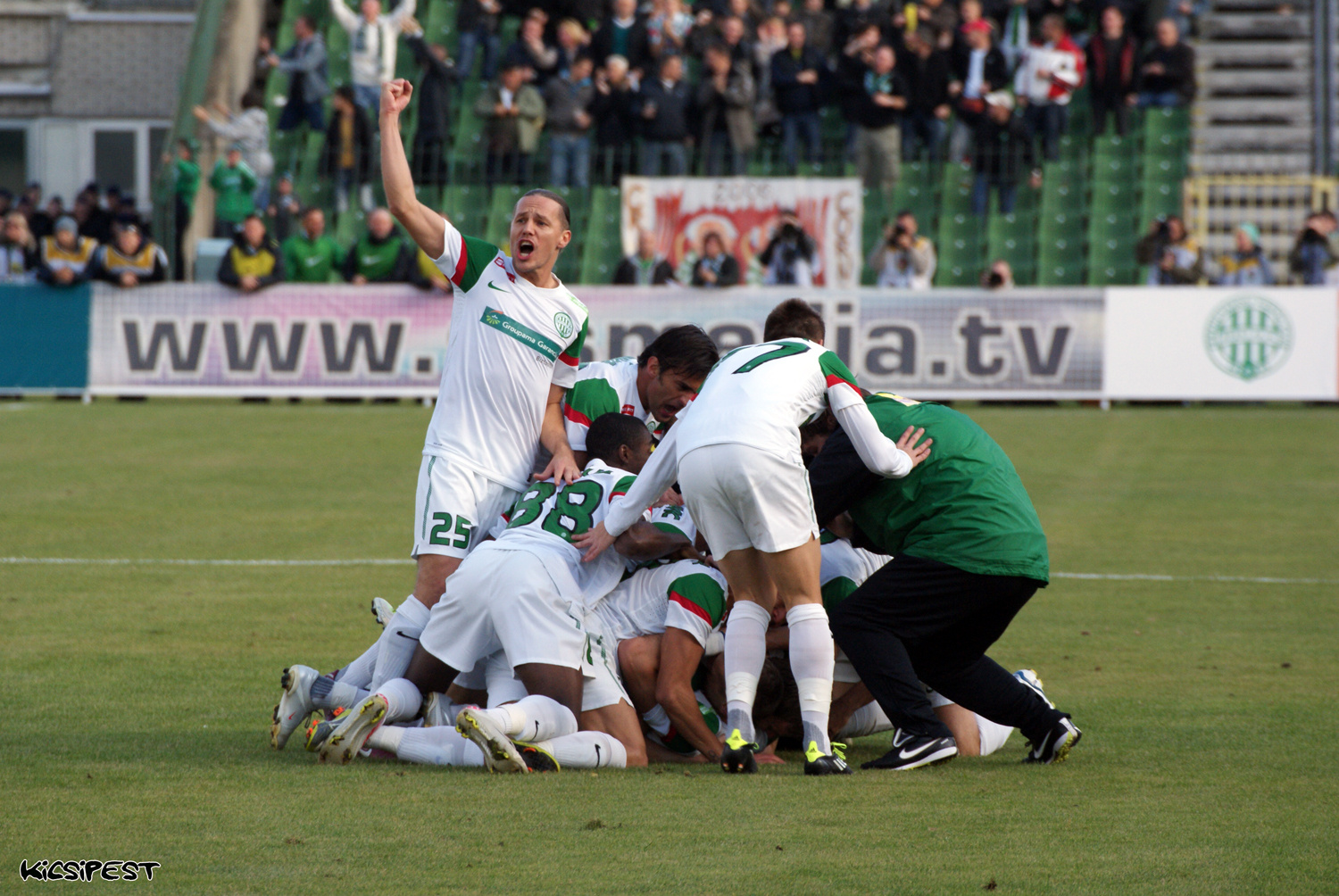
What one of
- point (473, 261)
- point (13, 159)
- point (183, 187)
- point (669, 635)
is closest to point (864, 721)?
point (669, 635)

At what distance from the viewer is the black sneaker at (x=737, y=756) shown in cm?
565

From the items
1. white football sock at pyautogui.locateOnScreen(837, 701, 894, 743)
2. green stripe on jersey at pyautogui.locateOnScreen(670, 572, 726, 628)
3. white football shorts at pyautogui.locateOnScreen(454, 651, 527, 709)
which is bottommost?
white football sock at pyautogui.locateOnScreen(837, 701, 894, 743)

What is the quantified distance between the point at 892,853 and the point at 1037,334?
54.7ft

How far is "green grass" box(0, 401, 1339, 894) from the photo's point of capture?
14.5 feet

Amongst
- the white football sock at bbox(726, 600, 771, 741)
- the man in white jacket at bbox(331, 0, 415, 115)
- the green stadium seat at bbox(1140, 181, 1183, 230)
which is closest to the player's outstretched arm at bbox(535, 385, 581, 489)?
the white football sock at bbox(726, 600, 771, 741)

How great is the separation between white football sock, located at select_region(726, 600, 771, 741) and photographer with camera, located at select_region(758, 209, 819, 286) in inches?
626

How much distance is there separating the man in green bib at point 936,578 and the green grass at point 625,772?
197 mm

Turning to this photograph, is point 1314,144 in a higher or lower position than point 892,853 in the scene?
higher

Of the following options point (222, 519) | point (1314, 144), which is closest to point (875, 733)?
point (222, 519)

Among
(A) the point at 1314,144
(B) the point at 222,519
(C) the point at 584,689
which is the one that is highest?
(A) the point at 1314,144

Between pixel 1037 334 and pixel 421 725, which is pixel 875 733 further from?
pixel 1037 334

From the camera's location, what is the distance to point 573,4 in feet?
80.6

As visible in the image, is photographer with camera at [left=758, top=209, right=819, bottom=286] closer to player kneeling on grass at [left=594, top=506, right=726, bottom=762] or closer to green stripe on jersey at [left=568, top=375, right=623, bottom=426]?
green stripe on jersey at [left=568, top=375, right=623, bottom=426]

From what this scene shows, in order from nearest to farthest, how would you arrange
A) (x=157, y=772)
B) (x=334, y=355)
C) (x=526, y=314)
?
(x=157, y=772)
(x=526, y=314)
(x=334, y=355)
